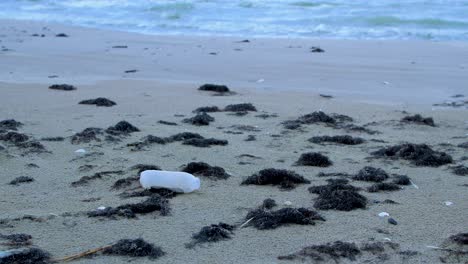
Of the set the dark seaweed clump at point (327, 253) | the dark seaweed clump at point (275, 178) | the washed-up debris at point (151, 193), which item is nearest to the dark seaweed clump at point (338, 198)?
the dark seaweed clump at point (275, 178)

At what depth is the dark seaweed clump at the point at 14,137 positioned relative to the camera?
563 centimetres

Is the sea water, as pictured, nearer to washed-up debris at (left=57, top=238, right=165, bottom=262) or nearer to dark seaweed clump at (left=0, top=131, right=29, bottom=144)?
dark seaweed clump at (left=0, top=131, right=29, bottom=144)

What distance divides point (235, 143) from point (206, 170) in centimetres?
115

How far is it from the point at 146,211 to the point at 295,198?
0.90 metres

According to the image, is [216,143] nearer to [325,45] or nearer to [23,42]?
[325,45]

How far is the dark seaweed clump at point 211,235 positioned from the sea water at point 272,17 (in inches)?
542

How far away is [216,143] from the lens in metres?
5.71

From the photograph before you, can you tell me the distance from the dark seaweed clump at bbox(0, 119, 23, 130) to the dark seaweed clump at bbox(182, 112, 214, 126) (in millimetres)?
1530

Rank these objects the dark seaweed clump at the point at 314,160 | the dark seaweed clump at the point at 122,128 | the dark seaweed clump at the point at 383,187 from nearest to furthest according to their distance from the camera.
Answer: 1. the dark seaweed clump at the point at 383,187
2. the dark seaweed clump at the point at 314,160
3. the dark seaweed clump at the point at 122,128

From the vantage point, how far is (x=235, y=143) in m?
5.80

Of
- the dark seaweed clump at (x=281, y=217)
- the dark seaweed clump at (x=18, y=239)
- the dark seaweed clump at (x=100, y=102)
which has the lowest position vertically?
the dark seaweed clump at (x=100, y=102)

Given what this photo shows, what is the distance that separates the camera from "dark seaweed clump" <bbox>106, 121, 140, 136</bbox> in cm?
607

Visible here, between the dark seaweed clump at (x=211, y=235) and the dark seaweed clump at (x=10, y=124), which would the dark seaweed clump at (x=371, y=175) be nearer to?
the dark seaweed clump at (x=211, y=235)

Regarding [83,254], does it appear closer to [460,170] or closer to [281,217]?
[281,217]
